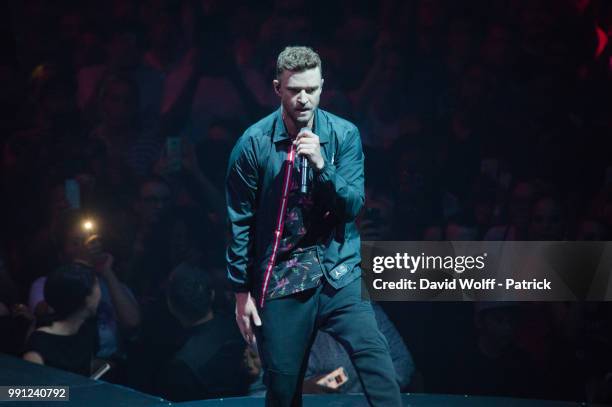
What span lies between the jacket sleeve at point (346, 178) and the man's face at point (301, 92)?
0.17 metres

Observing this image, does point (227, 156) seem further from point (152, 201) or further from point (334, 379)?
point (334, 379)

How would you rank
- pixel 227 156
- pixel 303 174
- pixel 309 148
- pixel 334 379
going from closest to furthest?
1. pixel 309 148
2. pixel 303 174
3. pixel 334 379
4. pixel 227 156

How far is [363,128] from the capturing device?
435 cm

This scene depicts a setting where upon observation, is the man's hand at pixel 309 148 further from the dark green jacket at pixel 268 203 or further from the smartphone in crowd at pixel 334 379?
the smartphone in crowd at pixel 334 379

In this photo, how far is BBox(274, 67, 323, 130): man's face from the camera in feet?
8.00

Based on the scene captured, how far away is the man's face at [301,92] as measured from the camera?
8.00 ft

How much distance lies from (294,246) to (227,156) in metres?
1.96

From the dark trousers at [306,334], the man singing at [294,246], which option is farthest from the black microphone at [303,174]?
the dark trousers at [306,334]

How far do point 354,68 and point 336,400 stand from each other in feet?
5.75

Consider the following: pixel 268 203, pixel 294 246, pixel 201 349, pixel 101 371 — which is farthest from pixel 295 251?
pixel 101 371

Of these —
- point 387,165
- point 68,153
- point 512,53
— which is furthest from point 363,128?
point 68,153

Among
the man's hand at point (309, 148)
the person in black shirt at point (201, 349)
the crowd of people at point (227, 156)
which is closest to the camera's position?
the man's hand at point (309, 148)

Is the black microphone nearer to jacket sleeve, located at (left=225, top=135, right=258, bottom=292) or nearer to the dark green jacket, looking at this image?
the dark green jacket

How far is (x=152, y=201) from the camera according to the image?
4.48 metres
